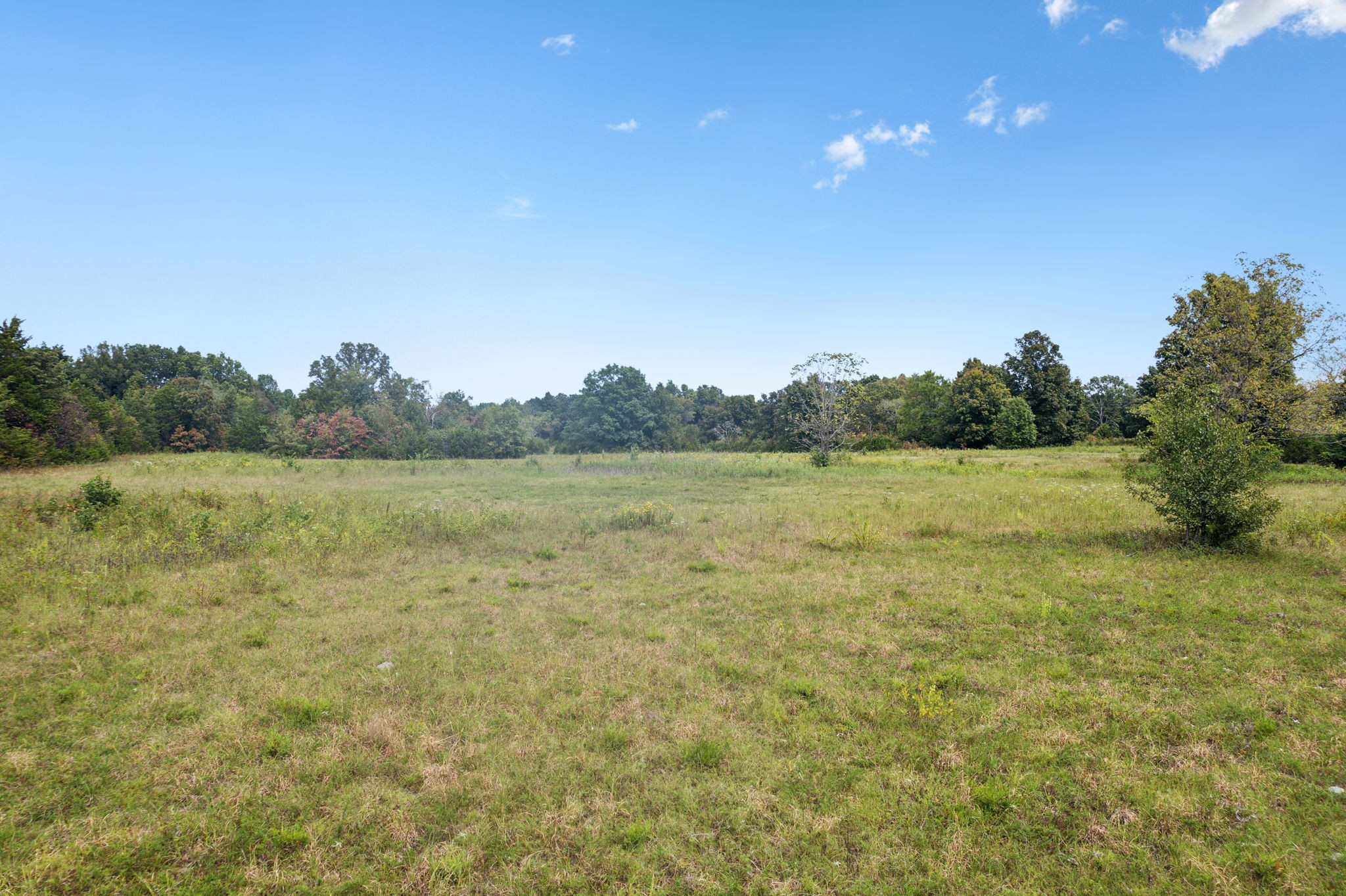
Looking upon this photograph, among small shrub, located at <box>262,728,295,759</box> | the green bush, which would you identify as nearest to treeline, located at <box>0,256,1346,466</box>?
the green bush

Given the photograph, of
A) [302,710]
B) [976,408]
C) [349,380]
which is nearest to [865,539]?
[302,710]

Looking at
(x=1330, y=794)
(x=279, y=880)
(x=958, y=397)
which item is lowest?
(x=279, y=880)

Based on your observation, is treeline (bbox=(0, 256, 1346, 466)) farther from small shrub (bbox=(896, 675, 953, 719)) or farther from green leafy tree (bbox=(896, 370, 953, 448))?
small shrub (bbox=(896, 675, 953, 719))

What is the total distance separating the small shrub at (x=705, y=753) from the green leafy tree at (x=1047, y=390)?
5888 centimetres

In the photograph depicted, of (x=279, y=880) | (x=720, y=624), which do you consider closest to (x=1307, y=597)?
(x=720, y=624)

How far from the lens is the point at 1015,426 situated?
4934cm

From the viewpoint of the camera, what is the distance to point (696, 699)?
18.4 ft

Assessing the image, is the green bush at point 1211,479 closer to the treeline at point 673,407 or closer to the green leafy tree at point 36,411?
the treeline at point 673,407

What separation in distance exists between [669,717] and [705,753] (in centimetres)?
72

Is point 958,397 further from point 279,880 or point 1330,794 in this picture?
point 279,880

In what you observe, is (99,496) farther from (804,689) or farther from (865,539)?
(865,539)

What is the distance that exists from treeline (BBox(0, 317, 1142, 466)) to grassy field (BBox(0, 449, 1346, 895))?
31.5m

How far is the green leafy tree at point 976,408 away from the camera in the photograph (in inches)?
2008

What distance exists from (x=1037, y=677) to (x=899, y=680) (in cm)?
148
